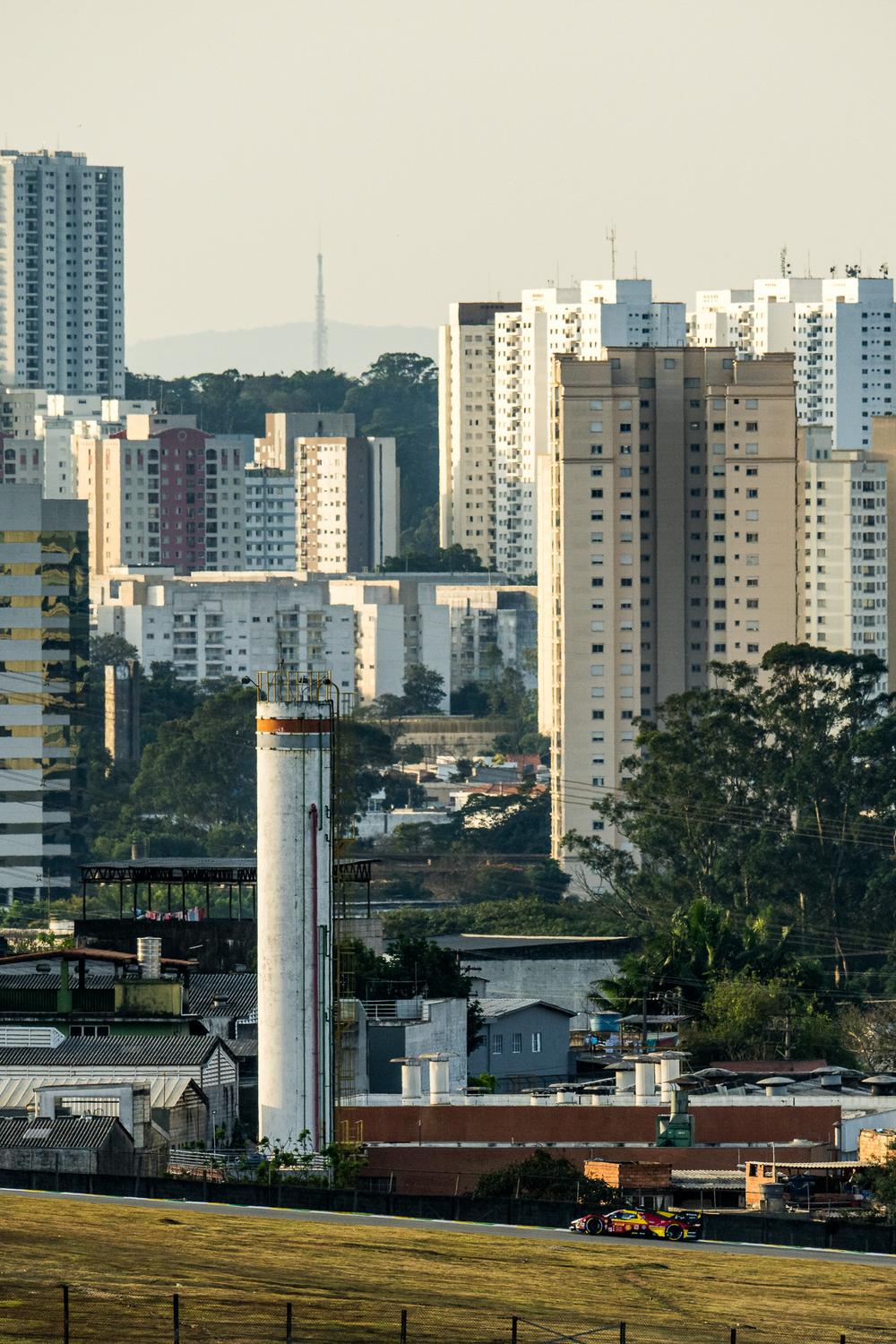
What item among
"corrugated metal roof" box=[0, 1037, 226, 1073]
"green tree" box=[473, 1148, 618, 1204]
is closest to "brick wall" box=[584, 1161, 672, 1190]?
"green tree" box=[473, 1148, 618, 1204]

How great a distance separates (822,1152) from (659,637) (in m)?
107

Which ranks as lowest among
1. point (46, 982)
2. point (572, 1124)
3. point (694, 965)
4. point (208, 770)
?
point (572, 1124)

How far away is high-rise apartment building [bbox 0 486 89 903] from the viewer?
170 meters

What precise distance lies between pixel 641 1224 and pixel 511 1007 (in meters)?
33.1

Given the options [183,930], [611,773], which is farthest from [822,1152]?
[611,773]

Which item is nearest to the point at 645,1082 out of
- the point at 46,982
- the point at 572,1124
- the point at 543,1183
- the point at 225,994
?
the point at 572,1124

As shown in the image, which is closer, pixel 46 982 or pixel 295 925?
pixel 295 925

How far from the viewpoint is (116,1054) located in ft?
222

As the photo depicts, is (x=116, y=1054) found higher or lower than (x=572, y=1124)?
higher

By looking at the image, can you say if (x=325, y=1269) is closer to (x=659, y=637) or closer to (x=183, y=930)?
(x=183, y=930)

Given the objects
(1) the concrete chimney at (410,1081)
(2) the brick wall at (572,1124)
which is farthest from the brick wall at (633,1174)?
(1) the concrete chimney at (410,1081)

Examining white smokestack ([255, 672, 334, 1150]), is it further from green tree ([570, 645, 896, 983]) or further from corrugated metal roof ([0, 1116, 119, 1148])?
green tree ([570, 645, 896, 983])

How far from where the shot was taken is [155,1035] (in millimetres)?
70812

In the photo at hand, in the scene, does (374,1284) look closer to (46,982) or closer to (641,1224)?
(641,1224)
